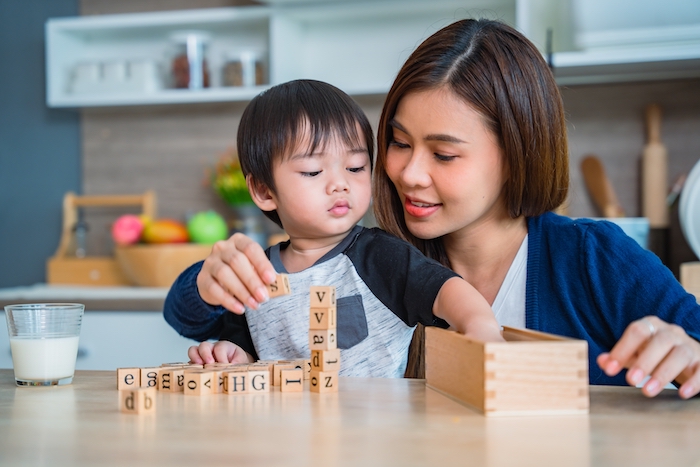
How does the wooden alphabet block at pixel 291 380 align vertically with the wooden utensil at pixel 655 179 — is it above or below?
below

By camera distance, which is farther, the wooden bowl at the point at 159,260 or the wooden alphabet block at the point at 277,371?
the wooden bowl at the point at 159,260

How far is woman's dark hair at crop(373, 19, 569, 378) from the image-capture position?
128cm

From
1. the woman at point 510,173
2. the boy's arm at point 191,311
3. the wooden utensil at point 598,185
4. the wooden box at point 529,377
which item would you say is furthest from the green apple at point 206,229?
the wooden box at point 529,377

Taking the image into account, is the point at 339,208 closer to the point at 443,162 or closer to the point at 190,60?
the point at 443,162

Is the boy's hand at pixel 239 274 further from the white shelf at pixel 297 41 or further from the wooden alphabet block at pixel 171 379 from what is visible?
the white shelf at pixel 297 41

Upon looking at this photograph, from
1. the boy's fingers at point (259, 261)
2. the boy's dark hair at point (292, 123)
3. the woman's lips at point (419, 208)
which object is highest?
the boy's dark hair at point (292, 123)

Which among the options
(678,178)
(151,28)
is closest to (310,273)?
(678,178)

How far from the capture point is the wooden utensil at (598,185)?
2.72 metres

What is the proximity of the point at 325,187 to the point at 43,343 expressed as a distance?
1.67 ft

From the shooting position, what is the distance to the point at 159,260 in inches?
108

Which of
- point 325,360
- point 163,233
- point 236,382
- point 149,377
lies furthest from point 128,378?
point 163,233

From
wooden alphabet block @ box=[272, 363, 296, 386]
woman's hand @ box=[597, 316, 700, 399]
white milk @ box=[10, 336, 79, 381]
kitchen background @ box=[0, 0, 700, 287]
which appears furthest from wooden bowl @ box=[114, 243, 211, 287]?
woman's hand @ box=[597, 316, 700, 399]

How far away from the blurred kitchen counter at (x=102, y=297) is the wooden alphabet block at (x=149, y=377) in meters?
1.54

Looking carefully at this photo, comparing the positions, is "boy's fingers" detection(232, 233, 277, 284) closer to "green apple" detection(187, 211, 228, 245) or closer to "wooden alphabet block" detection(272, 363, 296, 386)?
"wooden alphabet block" detection(272, 363, 296, 386)
